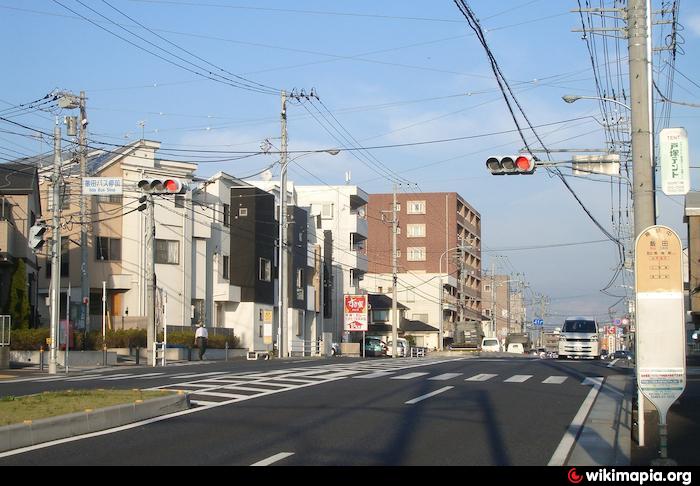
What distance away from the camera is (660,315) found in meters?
11.1

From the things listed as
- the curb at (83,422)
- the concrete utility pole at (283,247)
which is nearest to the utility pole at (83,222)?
the concrete utility pole at (283,247)

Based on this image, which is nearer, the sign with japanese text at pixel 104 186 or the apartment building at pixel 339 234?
the sign with japanese text at pixel 104 186

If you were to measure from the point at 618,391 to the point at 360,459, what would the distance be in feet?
36.6

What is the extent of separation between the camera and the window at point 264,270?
58.3 m

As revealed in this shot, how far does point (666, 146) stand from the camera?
43.8 feet

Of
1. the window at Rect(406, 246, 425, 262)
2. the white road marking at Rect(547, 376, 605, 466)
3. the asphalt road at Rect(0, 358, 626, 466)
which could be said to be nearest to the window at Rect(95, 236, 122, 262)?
the asphalt road at Rect(0, 358, 626, 466)

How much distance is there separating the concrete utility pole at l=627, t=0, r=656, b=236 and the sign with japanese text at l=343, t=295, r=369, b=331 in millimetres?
50453

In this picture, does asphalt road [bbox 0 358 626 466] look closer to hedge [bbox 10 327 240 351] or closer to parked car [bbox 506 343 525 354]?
hedge [bbox 10 327 240 351]

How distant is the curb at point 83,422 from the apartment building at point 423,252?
275 ft

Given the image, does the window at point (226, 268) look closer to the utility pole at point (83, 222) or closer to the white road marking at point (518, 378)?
the utility pole at point (83, 222)

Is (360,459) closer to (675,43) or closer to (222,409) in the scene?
(222,409)

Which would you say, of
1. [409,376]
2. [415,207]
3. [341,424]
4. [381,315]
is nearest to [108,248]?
[409,376]

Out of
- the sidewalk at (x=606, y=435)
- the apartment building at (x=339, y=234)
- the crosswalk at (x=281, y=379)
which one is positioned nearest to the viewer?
the sidewalk at (x=606, y=435)
